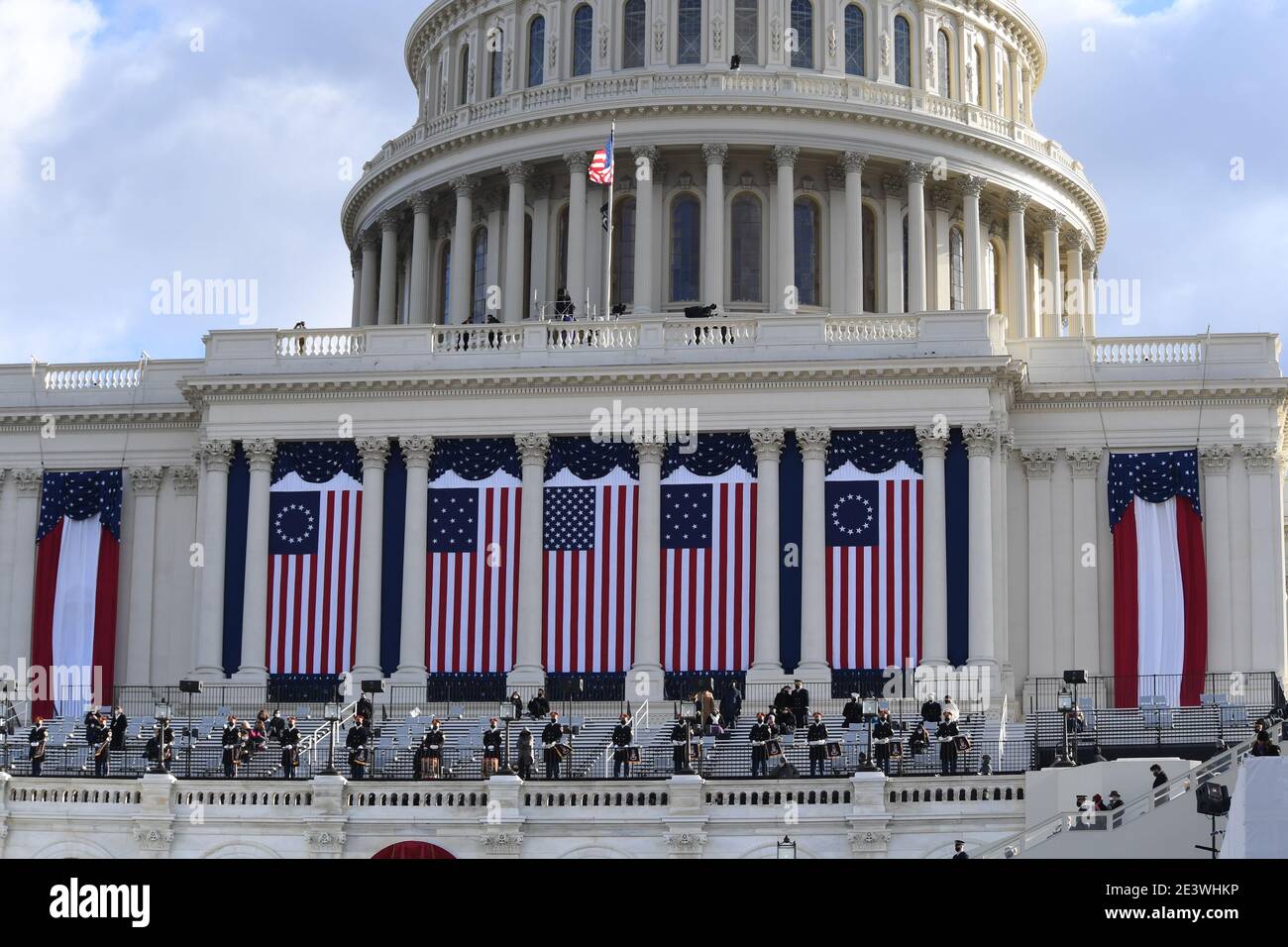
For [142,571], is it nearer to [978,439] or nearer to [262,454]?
[262,454]

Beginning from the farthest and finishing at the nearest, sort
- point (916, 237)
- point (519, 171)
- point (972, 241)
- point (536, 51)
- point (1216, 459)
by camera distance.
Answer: point (536, 51)
point (519, 171)
point (972, 241)
point (916, 237)
point (1216, 459)

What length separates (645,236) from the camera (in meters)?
71.8

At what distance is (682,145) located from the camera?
239ft

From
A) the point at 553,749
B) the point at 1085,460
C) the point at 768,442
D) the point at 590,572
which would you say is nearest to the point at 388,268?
the point at 590,572

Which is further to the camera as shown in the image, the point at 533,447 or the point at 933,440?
the point at 533,447

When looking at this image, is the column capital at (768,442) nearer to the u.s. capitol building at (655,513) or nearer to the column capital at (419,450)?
the u.s. capitol building at (655,513)

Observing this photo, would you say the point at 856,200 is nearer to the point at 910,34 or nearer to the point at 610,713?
the point at 910,34

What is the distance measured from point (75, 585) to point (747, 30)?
29241mm

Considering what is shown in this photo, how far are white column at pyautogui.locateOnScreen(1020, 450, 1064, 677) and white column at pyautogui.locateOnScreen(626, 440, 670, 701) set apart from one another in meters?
9.80

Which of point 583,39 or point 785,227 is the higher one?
point 583,39

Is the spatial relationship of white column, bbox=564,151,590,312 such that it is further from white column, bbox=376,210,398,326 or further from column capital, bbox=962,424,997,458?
column capital, bbox=962,424,997,458

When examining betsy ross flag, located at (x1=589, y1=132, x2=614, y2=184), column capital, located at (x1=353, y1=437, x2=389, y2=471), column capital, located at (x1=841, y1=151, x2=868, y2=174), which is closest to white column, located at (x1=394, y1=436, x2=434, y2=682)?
column capital, located at (x1=353, y1=437, x2=389, y2=471)

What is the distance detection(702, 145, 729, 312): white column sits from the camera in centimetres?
7106
